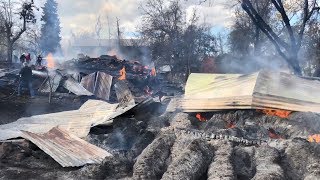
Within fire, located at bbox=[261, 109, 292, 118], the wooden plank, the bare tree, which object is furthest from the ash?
the bare tree

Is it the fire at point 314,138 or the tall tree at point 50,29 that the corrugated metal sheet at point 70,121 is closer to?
the fire at point 314,138

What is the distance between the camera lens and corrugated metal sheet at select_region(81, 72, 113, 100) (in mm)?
18391

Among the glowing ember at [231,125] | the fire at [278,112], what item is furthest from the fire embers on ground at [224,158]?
the fire at [278,112]

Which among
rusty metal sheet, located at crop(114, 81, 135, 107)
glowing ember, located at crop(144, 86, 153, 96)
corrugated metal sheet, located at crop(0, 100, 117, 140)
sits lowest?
glowing ember, located at crop(144, 86, 153, 96)

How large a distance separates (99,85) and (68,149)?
38.5ft

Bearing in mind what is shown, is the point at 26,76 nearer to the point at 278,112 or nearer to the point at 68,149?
the point at 68,149

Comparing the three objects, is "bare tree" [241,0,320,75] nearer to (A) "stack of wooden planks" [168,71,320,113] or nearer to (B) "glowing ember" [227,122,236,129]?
(A) "stack of wooden planks" [168,71,320,113]

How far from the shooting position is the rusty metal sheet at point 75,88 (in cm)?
1770

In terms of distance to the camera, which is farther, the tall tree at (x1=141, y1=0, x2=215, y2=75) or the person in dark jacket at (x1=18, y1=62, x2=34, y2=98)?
the tall tree at (x1=141, y1=0, x2=215, y2=75)

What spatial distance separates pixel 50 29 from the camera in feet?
177

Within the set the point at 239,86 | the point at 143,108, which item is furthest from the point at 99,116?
the point at 239,86

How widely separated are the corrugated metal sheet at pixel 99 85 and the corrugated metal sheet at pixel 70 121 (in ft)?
21.7

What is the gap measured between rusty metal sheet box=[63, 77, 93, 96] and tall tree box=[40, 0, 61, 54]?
35.9m

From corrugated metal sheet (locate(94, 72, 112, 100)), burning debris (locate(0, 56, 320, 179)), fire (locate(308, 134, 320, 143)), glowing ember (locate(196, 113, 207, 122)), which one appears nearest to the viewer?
burning debris (locate(0, 56, 320, 179))
